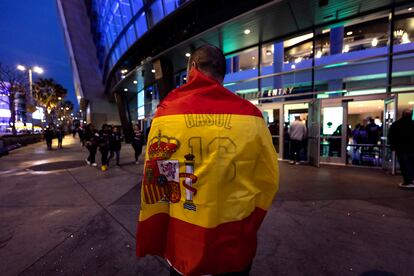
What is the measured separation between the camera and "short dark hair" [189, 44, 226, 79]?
1.17m

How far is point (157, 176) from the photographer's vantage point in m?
1.09

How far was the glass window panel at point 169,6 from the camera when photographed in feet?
36.2

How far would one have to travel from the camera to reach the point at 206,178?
3.24 ft

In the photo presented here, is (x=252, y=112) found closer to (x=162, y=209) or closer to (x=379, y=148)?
(x=162, y=209)

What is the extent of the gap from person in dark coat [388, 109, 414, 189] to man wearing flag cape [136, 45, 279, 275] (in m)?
6.41

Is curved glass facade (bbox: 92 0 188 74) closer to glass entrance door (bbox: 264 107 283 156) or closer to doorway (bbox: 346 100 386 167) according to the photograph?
glass entrance door (bbox: 264 107 283 156)

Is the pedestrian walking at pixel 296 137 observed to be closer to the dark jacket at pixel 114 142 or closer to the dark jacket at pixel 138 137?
the dark jacket at pixel 138 137

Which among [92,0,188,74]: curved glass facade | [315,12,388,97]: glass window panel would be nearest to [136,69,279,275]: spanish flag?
[315,12,388,97]: glass window panel

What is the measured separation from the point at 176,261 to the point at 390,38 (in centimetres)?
1155

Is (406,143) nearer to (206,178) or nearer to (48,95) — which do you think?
(206,178)

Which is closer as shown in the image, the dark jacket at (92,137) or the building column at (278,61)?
the dark jacket at (92,137)

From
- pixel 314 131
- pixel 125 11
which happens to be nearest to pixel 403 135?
pixel 314 131

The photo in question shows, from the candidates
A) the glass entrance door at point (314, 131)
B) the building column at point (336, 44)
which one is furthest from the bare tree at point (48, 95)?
the building column at point (336, 44)

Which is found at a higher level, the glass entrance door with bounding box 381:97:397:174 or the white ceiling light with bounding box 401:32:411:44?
the white ceiling light with bounding box 401:32:411:44
